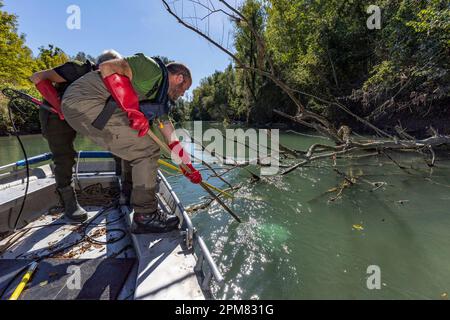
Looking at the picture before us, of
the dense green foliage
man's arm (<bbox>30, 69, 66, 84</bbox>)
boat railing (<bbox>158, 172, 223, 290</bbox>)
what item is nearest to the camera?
boat railing (<bbox>158, 172, 223, 290</bbox>)

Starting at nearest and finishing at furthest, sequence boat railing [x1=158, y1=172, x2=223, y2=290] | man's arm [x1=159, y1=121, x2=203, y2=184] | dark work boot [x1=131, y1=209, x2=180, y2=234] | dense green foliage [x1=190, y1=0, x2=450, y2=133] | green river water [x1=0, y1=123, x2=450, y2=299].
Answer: boat railing [x1=158, y1=172, x2=223, y2=290] < dark work boot [x1=131, y1=209, x2=180, y2=234] < green river water [x1=0, y1=123, x2=450, y2=299] < man's arm [x1=159, y1=121, x2=203, y2=184] < dense green foliage [x1=190, y1=0, x2=450, y2=133]

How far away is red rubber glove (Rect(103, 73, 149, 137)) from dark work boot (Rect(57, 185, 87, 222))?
1.41 meters

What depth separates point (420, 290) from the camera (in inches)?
110

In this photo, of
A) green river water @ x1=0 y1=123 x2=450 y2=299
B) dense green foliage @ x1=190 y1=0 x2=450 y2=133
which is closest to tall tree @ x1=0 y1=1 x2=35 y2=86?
dense green foliage @ x1=190 y1=0 x2=450 y2=133

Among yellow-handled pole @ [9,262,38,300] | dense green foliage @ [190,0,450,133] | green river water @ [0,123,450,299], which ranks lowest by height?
green river water @ [0,123,450,299]

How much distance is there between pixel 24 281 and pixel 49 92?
181 cm

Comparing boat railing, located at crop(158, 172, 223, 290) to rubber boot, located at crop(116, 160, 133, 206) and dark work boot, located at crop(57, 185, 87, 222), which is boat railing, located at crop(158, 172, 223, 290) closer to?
rubber boot, located at crop(116, 160, 133, 206)

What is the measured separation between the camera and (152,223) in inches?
101

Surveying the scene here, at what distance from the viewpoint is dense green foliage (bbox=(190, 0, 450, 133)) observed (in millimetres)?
9039

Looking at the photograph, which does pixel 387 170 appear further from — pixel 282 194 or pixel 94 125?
pixel 94 125

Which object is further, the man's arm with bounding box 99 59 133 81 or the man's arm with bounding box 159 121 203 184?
the man's arm with bounding box 159 121 203 184

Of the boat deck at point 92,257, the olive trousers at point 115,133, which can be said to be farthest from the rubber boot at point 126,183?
the olive trousers at point 115,133

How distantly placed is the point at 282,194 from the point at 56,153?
4.42 metres
